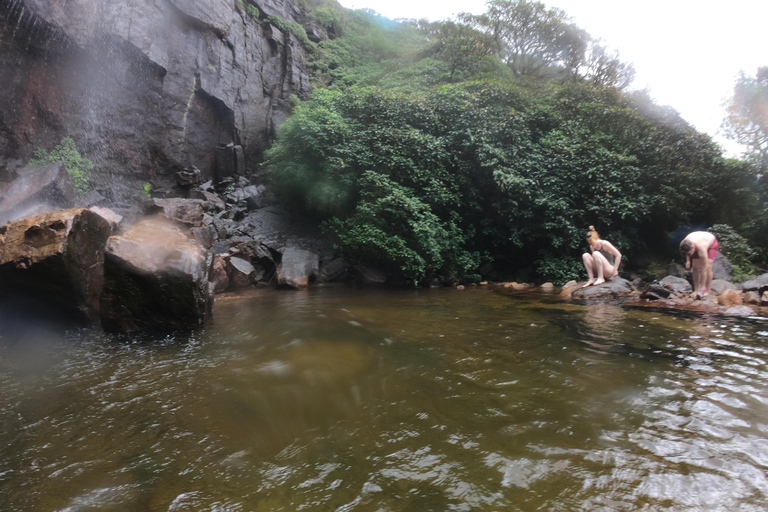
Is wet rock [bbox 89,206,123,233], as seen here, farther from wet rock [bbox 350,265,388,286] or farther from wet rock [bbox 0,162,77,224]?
wet rock [bbox 350,265,388,286]

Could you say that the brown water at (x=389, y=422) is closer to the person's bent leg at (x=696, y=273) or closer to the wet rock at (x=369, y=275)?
the person's bent leg at (x=696, y=273)

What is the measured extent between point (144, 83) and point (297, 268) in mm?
8875

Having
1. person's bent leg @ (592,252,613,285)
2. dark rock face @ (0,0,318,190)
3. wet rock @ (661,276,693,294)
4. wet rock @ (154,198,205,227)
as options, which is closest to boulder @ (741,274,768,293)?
wet rock @ (661,276,693,294)

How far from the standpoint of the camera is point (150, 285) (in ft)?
15.5

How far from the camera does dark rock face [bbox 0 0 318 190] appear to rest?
10.00 metres

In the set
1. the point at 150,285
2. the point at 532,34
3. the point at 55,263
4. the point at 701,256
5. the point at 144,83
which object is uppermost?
the point at 532,34

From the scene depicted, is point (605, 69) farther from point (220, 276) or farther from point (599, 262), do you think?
point (220, 276)

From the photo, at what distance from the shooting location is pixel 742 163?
11.2 m

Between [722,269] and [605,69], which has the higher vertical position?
[605,69]

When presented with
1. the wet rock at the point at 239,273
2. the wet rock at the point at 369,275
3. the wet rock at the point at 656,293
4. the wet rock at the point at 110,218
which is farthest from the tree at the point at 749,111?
the wet rock at the point at 110,218

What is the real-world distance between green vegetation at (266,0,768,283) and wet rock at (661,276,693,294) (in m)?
2.54

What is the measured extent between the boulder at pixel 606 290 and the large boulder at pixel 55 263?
339 inches

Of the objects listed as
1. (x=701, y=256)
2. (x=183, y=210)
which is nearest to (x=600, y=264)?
(x=701, y=256)

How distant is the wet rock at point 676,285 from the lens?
7.69m
